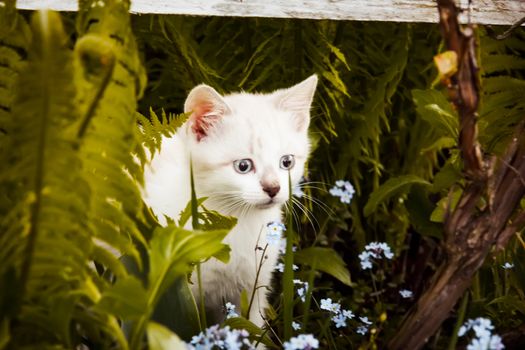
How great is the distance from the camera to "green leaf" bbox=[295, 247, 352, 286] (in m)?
2.31

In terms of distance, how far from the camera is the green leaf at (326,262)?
231cm

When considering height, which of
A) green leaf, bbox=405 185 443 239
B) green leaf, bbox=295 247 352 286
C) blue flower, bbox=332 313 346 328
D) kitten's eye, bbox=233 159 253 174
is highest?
kitten's eye, bbox=233 159 253 174

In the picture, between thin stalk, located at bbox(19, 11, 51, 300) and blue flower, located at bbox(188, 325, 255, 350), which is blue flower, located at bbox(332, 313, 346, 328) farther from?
thin stalk, located at bbox(19, 11, 51, 300)

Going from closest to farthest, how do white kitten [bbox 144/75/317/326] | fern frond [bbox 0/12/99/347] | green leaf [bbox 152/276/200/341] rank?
1. fern frond [bbox 0/12/99/347]
2. green leaf [bbox 152/276/200/341]
3. white kitten [bbox 144/75/317/326]

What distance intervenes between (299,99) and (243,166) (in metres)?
0.28

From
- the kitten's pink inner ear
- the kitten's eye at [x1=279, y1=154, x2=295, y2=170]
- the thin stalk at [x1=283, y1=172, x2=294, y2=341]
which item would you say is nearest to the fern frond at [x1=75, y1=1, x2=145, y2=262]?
the thin stalk at [x1=283, y1=172, x2=294, y2=341]

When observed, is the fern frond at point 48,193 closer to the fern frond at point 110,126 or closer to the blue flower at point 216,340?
the fern frond at point 110,126

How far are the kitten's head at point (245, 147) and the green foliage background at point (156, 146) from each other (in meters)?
0.14

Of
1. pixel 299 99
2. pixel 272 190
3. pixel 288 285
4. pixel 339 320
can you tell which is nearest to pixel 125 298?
pixel 288 285

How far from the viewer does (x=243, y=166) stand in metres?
2.08

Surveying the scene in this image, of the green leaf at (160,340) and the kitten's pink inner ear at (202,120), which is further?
the kitten's pink inner ear at (202,120)

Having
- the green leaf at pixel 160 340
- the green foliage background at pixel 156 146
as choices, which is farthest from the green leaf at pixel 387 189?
the green leaf at pixel 160 340

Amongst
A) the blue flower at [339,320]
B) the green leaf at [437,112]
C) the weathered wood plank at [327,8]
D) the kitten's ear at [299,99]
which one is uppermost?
the weathered wood plank at [327,8]

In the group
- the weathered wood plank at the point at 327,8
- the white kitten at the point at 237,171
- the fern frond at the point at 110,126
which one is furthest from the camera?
the white kitten at the point at 237,171
